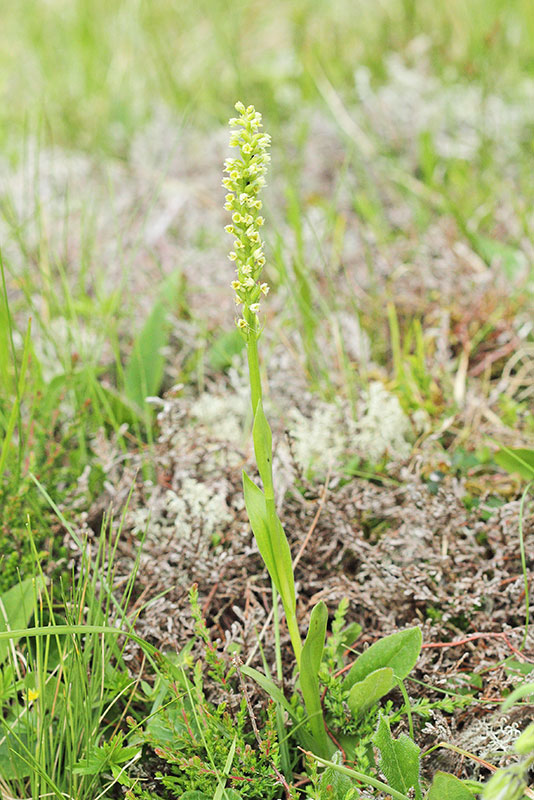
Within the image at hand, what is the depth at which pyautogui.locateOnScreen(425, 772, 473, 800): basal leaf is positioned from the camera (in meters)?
1.14

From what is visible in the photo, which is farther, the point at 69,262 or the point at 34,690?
the point at 69,262

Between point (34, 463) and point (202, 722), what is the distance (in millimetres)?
833

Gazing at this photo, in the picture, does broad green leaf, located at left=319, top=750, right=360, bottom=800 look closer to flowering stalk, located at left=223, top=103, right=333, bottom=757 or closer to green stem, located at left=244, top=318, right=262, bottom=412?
flowering stalk, located at left=223, top=103, right=333, bottom=757

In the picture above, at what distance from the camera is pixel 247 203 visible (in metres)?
1.10

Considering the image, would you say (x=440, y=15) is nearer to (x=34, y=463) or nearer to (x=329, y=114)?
(x=329, y=114)

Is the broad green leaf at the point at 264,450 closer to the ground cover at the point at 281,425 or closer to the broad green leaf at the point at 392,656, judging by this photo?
Answer: the ground cover at the point at 281,425

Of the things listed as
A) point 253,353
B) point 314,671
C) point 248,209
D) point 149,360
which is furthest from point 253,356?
point 149,360

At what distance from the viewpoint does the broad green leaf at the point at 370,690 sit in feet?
4.12

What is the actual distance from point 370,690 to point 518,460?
2.38 ft

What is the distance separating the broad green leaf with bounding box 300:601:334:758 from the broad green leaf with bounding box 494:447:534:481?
2.40 feet

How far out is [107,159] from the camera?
12.4ft

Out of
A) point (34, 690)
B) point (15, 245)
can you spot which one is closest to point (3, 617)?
point (34, 690)

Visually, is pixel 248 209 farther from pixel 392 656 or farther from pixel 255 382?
pixel 392 656

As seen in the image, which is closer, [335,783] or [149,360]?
[335,783]
